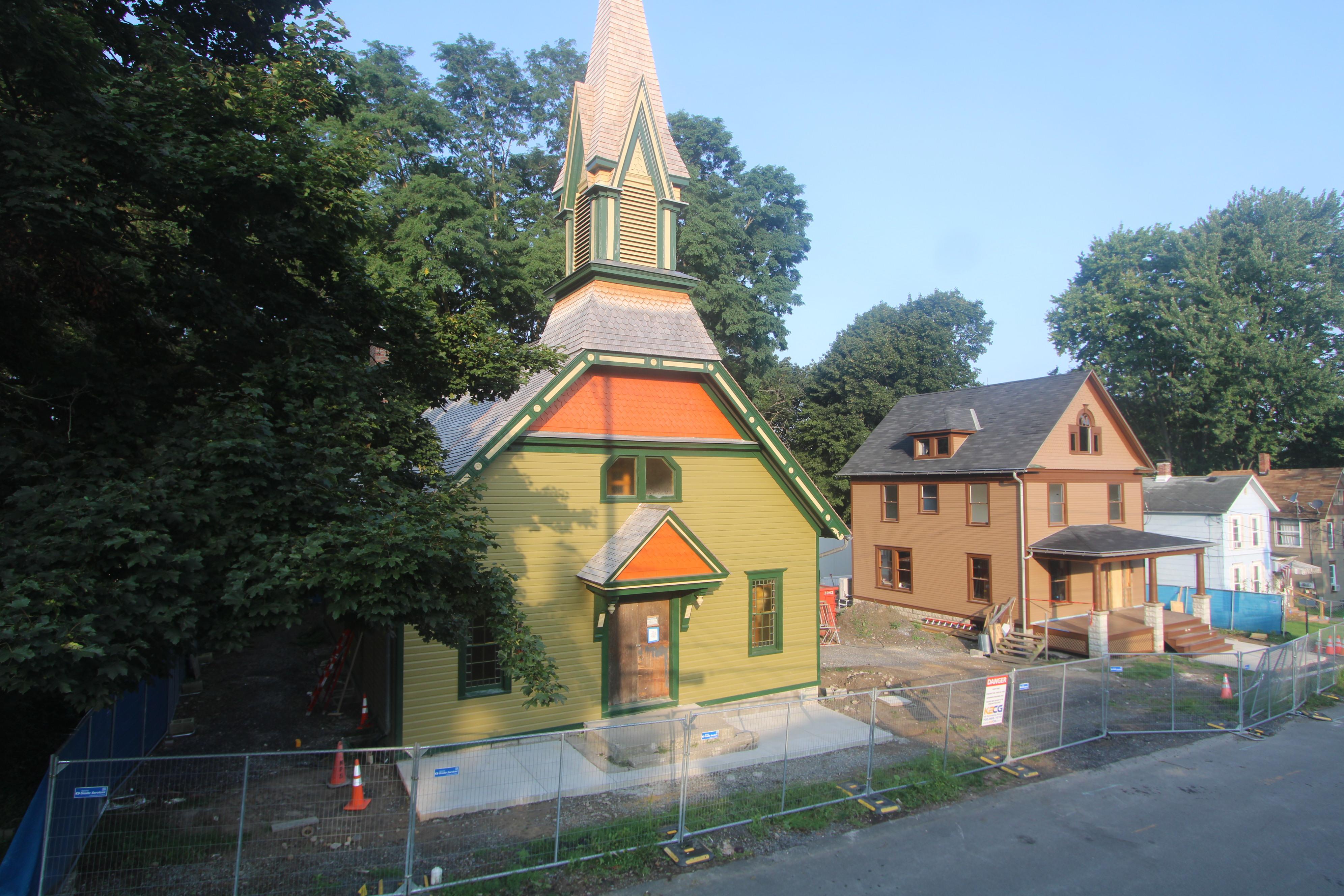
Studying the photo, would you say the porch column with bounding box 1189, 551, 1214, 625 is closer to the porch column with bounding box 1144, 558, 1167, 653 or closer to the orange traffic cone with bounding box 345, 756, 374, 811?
the porch column with bounding box 1144, 558, 1167, 653

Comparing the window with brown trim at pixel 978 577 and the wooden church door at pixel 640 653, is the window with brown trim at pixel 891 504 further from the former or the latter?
the wooden church door at pixel 640 653

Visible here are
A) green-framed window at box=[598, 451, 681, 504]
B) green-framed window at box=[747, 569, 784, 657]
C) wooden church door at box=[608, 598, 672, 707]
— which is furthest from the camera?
green-framed window at box=[747, 569, 784, 657]

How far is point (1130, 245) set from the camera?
181 ft

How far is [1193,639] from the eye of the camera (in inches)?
909

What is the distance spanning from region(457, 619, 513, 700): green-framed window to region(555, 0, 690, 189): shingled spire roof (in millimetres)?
10465

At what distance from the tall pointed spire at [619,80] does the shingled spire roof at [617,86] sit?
1cm

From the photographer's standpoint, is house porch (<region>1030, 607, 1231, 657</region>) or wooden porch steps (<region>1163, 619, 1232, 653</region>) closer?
house porch (<region>1030, 607, 1231, 657</region>)

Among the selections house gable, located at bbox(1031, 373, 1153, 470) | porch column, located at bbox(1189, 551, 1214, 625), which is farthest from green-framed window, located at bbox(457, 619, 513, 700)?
porch column, located at bbox(1189, 551, 1214, 625)

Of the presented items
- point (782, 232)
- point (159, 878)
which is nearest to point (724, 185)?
point (782, 232)

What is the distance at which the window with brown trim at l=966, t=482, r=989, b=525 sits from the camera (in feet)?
85.2

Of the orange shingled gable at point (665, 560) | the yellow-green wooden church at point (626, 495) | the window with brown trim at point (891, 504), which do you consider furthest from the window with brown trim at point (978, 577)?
the orange shingled gable at point (665, 560)

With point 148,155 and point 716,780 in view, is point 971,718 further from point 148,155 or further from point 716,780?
point 148,155

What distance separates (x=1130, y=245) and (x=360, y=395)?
203 feet

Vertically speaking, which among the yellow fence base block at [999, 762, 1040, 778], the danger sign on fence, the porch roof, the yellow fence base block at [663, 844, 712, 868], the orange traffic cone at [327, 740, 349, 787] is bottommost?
the yellow fence base block at [999, 762, 1040, 778]
